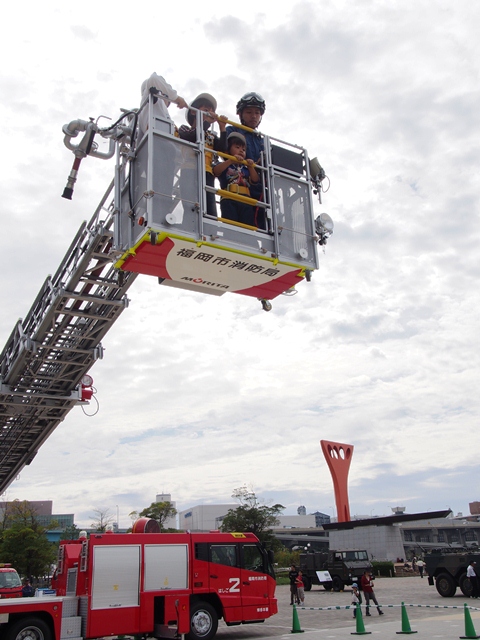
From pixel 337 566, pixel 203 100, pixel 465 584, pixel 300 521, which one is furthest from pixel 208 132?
→ pixel 300 521

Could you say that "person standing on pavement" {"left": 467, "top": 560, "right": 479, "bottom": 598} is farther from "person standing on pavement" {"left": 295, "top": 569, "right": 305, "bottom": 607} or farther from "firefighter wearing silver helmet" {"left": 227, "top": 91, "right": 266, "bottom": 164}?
"firefighter wearing silver helmet" {"left": 227, "top": 91, "right": 266, "bottom": 164}

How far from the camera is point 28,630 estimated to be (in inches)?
424

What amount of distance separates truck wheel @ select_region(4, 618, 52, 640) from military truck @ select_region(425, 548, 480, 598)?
1436 cm

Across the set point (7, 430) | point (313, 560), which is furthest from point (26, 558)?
point (7, 430)

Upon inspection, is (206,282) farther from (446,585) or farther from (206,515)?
(206,515)

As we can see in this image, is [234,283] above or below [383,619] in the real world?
above

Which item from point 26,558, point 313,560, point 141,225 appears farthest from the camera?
point 26,558

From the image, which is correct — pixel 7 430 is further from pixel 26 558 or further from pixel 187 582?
pixel 26 558

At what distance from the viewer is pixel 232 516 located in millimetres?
55031

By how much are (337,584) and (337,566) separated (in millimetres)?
→ 804

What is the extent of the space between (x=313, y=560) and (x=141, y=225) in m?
25.9

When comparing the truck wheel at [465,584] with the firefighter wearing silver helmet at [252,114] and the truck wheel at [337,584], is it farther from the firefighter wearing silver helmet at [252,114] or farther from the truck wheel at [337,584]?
the firefighter wearing silver helmet at [252,114]

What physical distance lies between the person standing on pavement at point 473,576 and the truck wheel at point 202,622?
1016cm

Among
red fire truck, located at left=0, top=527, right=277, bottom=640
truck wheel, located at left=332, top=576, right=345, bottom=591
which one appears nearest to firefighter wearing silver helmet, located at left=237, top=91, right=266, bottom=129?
red fire truck, located at left=0, top=527, right=277, bottom=640
